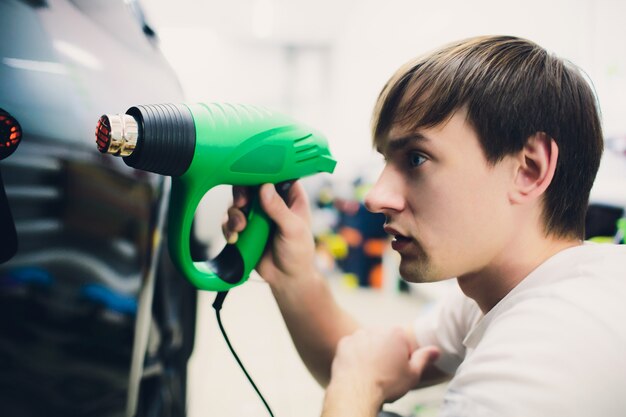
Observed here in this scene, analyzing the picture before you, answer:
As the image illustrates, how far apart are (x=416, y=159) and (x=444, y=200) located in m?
0.07

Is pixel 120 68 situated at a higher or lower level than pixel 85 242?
higher

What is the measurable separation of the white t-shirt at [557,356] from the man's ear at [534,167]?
0.11 meters

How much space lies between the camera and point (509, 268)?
2.05ft

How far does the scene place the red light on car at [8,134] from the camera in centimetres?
36

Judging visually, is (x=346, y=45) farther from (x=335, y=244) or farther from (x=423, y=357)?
(x=423, y=357)

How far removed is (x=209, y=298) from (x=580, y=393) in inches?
18.6

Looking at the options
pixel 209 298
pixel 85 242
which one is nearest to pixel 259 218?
pixel 209 298

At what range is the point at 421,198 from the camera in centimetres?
59

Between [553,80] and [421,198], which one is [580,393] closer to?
[421,198]

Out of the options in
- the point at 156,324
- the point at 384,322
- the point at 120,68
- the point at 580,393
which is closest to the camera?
the point at 580,393

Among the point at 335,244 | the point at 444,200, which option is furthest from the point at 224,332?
the point at 335,244

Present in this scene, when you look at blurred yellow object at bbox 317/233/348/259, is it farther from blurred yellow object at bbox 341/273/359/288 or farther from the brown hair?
the brown hair

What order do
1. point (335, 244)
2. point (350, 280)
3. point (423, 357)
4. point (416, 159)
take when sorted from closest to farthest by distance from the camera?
point (416, 159) → point (423, 357) → point (350, 280) → point (335, 244)

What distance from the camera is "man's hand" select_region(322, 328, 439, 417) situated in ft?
1.88
